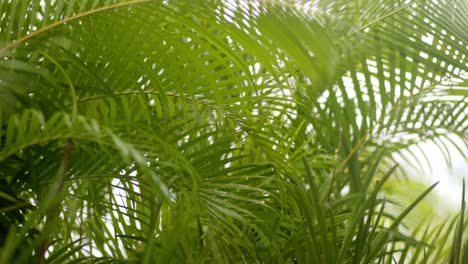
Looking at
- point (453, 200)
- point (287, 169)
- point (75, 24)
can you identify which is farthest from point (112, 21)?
point (453, 200)

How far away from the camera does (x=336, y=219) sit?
4.06 ft

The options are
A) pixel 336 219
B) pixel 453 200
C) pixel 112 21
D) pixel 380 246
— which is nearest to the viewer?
pixel 112 21

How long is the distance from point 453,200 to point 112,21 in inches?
109

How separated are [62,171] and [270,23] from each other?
308mm

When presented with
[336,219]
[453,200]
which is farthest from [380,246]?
[453,200]

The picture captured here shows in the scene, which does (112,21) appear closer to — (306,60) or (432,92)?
(306,60)

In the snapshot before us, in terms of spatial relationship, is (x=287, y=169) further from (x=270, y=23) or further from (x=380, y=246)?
(x=270, y=23)

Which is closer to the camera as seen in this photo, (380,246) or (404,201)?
(380,246)

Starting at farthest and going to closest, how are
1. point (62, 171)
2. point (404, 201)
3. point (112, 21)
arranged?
point (404, 201)
point (112, 21)
point (62, 171)

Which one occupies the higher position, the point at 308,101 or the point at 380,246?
the point at 308,101

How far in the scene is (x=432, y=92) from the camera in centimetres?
142

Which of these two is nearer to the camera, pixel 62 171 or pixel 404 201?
pixel 62 171

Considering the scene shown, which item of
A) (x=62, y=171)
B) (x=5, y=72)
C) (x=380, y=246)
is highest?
(x=5, y=72)

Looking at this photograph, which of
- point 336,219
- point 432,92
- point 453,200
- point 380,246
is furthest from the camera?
point 453,200
